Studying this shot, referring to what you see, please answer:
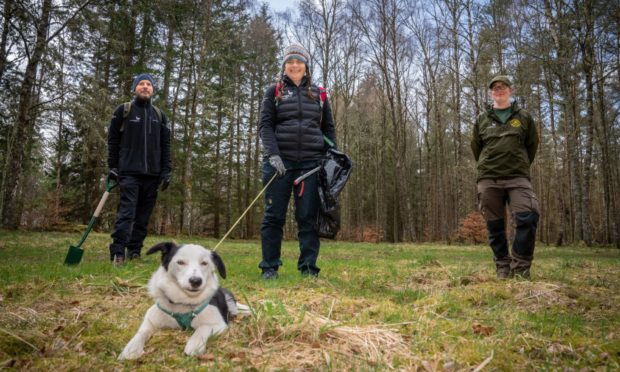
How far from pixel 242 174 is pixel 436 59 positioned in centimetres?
1578

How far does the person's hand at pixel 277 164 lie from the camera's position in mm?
4477

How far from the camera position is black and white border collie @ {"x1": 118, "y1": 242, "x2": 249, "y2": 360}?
7.74 ft

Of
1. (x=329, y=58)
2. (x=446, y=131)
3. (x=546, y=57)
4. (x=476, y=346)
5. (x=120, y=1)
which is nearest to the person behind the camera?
(x=476, y=346)

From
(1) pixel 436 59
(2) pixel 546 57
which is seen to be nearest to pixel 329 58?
(1) pixel 436 59

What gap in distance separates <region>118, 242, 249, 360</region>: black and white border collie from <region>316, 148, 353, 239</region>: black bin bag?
230 centimetres

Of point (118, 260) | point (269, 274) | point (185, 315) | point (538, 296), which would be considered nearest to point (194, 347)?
point (185, 315)

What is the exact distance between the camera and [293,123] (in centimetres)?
479

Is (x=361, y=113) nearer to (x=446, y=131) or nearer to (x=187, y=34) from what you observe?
(x=446, y=131)

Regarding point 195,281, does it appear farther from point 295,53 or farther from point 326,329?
point 295,53

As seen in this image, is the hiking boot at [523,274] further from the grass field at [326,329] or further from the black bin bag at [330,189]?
the black bin bag at [330,189]

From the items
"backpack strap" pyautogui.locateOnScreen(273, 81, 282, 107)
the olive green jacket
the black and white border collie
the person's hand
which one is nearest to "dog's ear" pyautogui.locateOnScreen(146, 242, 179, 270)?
the black and white border collie

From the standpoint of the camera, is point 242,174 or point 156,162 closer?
point 156,162

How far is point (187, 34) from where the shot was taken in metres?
20.2

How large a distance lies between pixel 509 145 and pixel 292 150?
313cm
